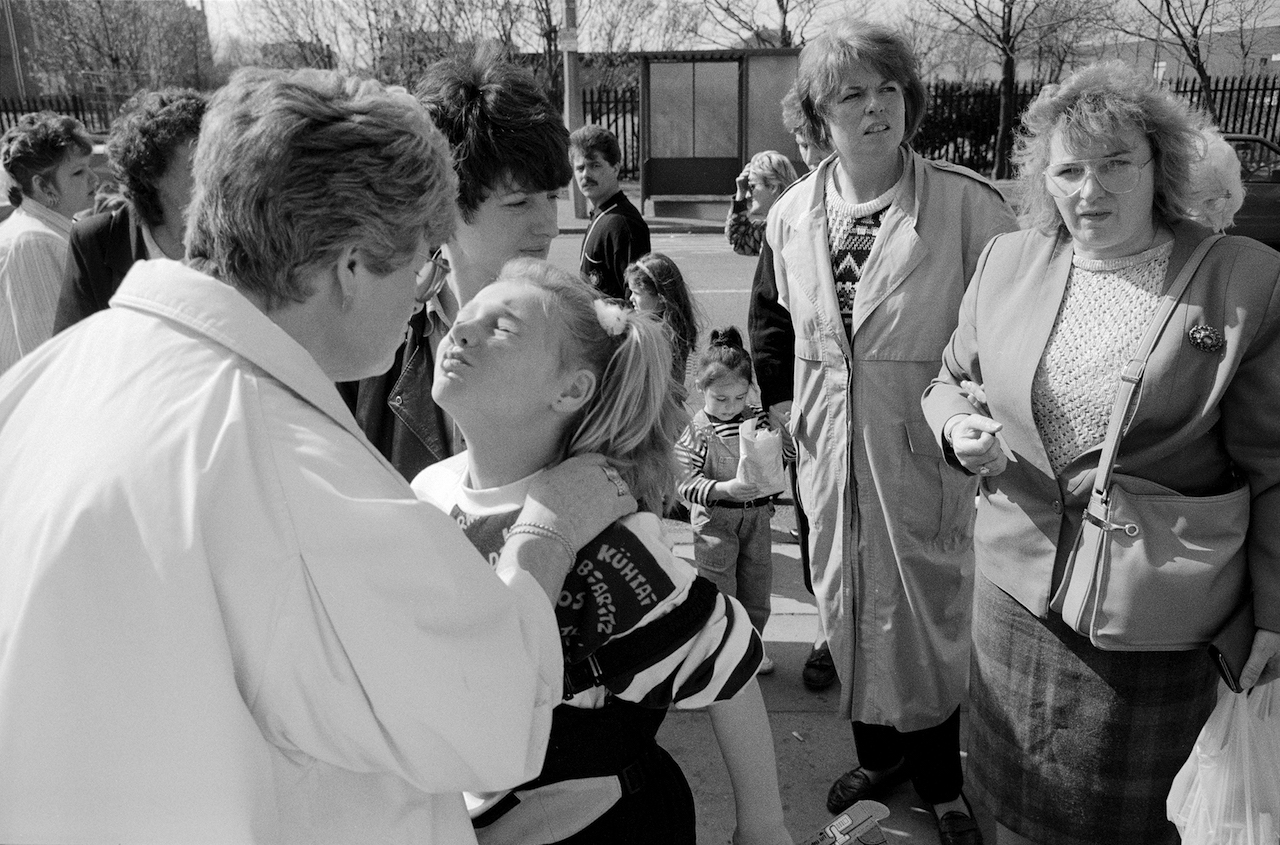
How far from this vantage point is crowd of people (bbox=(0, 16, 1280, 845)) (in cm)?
96

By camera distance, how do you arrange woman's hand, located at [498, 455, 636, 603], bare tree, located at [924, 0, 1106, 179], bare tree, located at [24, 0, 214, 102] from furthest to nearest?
bare tree, located at [24, 0, 214, 102] → bare tree, located at [924, 0, 1106, 179] → woman's hand, located at [498, 455, 636, 603]

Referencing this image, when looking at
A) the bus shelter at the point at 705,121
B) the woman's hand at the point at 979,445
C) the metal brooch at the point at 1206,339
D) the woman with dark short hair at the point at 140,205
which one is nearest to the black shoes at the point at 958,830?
the woman's hand at the point at 979,445

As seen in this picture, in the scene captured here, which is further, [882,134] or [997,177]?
[997,177]

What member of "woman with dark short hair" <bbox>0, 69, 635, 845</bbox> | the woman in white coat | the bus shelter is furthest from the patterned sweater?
the bus shelter

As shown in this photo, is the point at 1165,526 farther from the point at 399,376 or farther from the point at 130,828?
the point at 130,828

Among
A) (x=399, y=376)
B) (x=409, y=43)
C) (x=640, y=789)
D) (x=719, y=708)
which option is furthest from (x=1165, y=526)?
(x=409, y=43)

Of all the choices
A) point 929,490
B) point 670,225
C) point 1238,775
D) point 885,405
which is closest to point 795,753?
point 929,490

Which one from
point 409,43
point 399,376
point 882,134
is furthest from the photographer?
point 409,43

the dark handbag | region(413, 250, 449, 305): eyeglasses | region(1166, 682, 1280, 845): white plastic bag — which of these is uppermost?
region(413, 250, 449, 305): eyeglasses

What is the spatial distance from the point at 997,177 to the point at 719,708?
21140mm

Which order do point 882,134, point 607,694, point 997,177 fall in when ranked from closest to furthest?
point 607,694 → point 882,134 → point 997,177

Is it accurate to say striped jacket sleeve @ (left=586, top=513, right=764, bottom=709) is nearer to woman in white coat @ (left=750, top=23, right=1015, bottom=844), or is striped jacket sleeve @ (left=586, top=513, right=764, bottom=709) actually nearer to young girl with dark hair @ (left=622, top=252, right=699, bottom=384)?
woman in white coat @ (left=750, top=23, right=1015, bottom=844)

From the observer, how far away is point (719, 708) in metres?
1.68

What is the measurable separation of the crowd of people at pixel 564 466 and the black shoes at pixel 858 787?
0.01 meters
